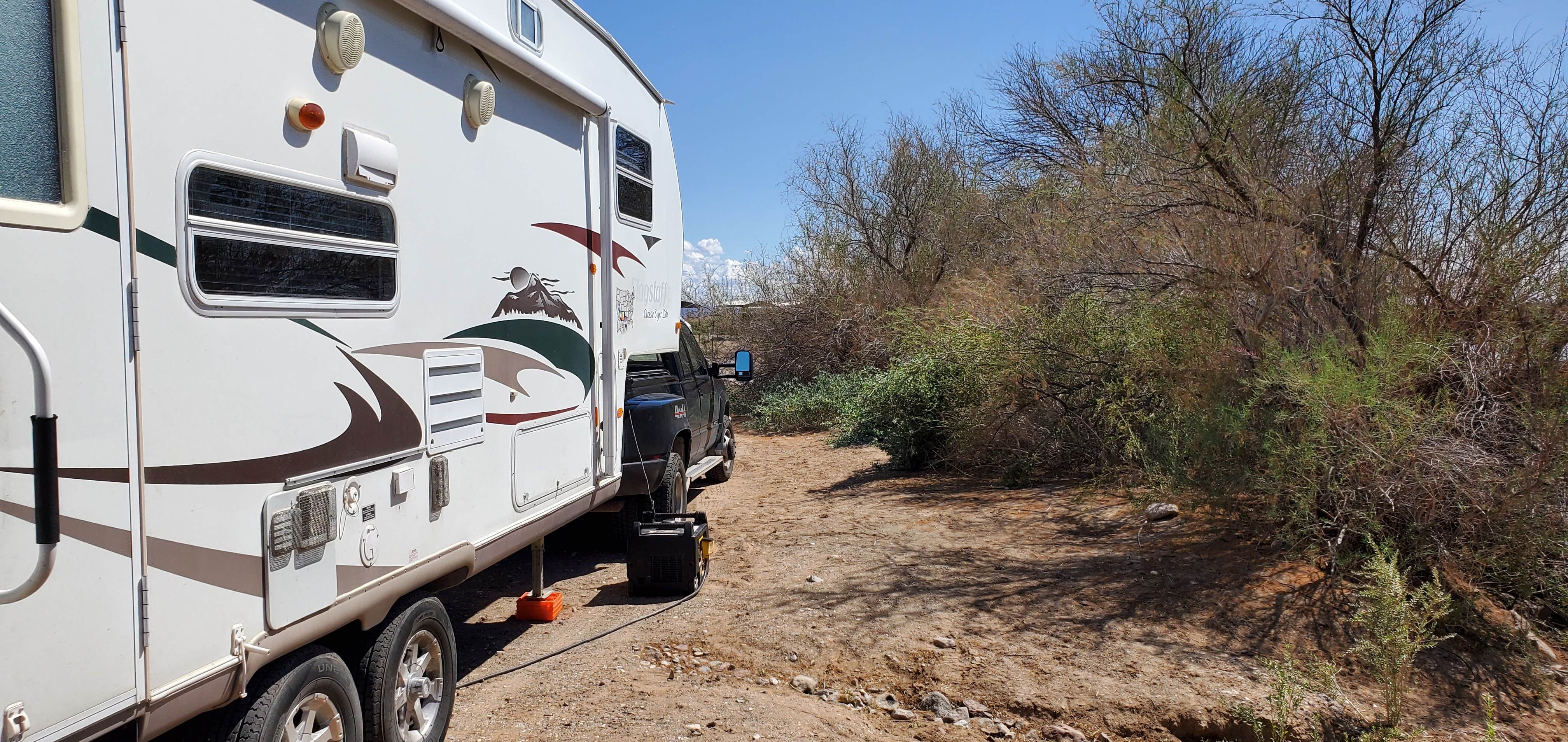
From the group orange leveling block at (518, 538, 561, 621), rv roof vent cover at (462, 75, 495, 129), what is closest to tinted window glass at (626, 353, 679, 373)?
orange leveling block at (518, 538, 561, 621)

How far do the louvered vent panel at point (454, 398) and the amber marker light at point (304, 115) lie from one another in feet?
3.19

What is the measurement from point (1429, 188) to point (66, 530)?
7784mm

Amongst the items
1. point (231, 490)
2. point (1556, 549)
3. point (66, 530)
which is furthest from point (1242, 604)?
point (66, 530)

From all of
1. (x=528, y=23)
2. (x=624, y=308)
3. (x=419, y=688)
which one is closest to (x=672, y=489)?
(x=624, y=308)

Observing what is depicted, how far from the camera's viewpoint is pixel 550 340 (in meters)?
4.70

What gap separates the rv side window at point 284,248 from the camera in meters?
2.56

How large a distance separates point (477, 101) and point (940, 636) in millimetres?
3589

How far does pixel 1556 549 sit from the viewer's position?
482cm

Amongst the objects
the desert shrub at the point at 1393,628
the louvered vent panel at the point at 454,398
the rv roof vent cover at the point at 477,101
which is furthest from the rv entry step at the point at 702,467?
the desert shrub at the point at 1393,628

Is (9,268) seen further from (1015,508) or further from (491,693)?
(1015,508)

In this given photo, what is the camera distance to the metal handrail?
1954 millimetres

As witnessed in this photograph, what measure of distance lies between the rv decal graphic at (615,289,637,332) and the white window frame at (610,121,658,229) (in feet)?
1.43

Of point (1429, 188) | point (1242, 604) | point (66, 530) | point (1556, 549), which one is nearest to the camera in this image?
point (66, 530)

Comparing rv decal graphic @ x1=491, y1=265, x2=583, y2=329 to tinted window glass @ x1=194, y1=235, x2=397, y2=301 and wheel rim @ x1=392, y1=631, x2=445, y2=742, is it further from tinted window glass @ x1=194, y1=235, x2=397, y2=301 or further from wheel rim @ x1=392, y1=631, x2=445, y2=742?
wheel rim @ x1=392, y1=631, x2=445, y2=742
